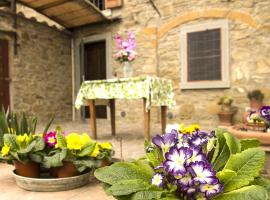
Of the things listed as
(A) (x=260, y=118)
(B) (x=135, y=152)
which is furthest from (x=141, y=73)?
(A) (x=260, y=118)

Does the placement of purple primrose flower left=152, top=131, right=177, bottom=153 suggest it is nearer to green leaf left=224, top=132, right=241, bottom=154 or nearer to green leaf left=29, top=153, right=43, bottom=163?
green leaf left=224, top=132, right=241, bottom=154

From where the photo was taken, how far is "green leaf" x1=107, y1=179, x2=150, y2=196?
3.52ft

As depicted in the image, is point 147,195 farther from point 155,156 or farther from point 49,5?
point 49,5

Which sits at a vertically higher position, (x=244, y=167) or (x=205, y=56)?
(x=205, y=56)

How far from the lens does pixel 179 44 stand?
635 cm

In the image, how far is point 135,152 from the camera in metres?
3.22

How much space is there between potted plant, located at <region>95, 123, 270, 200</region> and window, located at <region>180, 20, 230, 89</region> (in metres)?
4.76

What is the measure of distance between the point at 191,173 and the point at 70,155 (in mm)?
1164

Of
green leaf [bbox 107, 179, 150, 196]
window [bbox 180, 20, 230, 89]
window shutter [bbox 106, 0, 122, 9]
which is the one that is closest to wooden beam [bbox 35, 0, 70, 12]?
window shutter [bbox 106, 0, 122, 9]

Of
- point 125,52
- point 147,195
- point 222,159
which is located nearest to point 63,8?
point 125,52

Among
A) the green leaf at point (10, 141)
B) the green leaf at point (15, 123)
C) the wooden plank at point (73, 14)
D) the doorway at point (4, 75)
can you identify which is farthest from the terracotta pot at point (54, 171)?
the wooden plank at point (73, 14)

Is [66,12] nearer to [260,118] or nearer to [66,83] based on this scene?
[66,83]

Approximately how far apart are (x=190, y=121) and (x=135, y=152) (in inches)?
127

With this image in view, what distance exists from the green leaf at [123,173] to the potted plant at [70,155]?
726 millimetres
